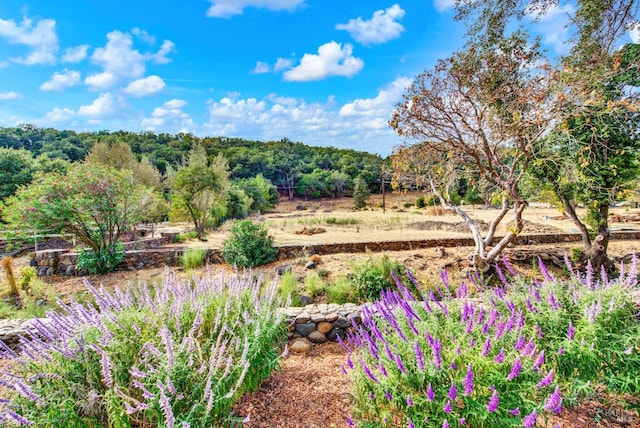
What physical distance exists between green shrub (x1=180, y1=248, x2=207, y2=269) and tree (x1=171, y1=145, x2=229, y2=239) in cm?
715

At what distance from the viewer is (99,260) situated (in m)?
8.42

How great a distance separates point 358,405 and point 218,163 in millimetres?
16842

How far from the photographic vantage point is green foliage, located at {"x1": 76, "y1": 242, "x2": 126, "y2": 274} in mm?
8352

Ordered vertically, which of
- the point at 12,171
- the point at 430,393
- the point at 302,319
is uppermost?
the point at 12,171

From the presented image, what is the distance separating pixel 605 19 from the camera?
223 inches

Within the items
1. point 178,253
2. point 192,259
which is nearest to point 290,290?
point 192,259

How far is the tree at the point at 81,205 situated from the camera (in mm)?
7773

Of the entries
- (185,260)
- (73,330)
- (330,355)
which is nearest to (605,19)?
(330,355)

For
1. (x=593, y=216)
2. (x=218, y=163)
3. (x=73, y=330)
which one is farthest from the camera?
(x=218, y=163)

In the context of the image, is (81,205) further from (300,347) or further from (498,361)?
(498,361)

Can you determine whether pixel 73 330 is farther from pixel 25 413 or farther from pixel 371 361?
pixel 371 361

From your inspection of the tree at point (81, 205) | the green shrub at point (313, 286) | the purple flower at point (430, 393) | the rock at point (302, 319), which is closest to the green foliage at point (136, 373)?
the purple flower at point (430, 393)

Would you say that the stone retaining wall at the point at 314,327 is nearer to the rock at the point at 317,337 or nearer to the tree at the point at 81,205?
the rock at the point at 317,337

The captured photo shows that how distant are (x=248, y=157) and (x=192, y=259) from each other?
40311mm
